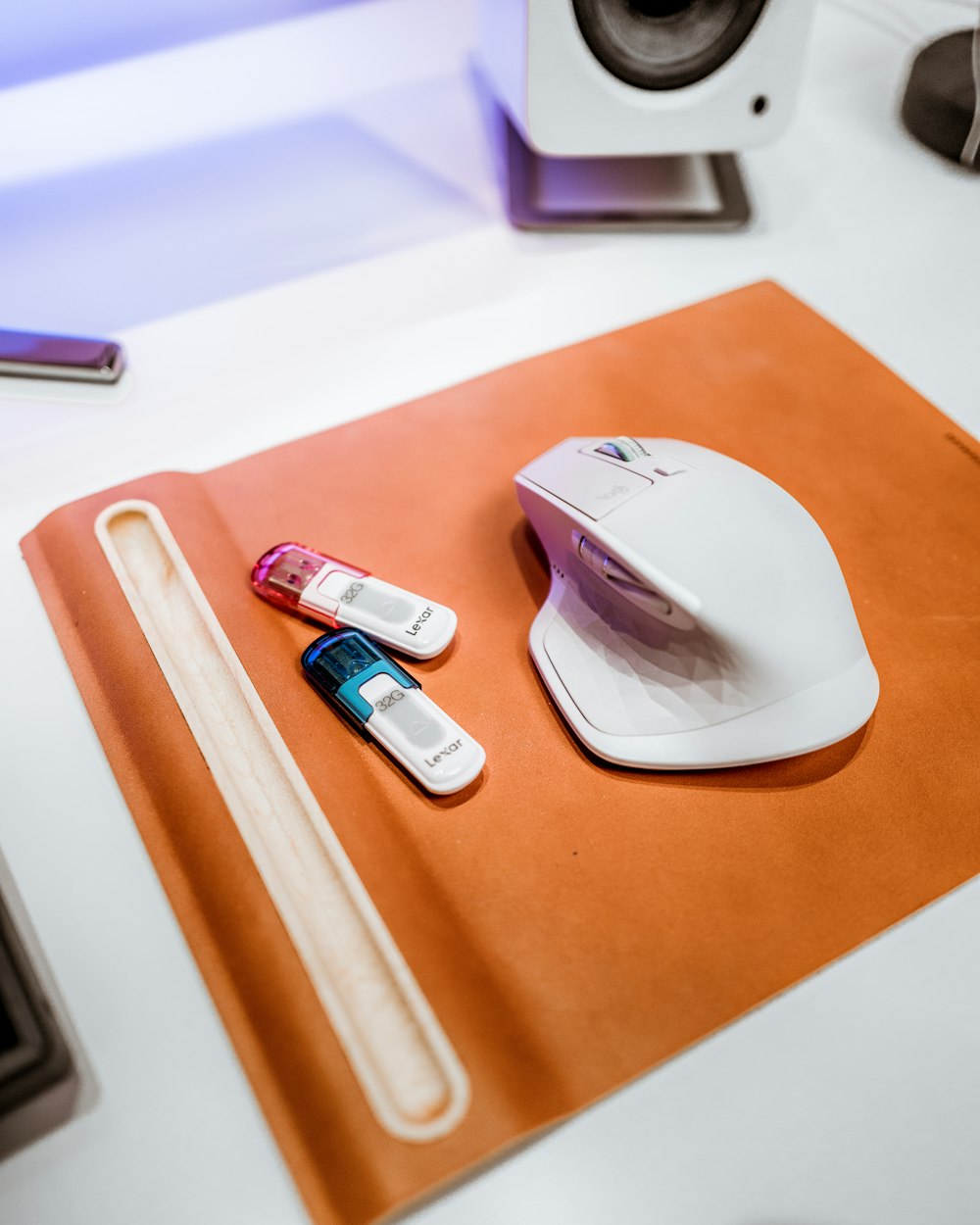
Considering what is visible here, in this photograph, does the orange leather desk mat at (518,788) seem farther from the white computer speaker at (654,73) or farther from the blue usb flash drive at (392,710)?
the white computer speaker at (654,73)

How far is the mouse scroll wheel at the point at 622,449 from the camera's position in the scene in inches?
18.1

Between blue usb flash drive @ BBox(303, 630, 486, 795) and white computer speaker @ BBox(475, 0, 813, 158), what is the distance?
1.24ft

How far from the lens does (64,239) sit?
675 millimetres

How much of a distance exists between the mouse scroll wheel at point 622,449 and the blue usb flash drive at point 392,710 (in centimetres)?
14

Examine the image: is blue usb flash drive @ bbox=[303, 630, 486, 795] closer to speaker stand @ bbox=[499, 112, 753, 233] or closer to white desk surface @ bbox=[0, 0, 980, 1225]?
white desk surface @ bbox=[0, 0, 980, 1225]

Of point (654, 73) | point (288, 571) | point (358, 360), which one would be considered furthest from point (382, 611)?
point (654, 73)

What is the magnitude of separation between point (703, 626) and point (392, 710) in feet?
0.45

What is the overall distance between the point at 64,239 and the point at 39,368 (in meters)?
0.14

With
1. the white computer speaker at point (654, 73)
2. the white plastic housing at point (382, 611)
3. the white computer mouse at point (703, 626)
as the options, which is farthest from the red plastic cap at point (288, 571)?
the white computer speaker at point (654, 73)

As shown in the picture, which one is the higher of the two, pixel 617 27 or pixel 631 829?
pixel 617 27

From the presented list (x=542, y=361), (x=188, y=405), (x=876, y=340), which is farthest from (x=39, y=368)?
(x=876, y=340)

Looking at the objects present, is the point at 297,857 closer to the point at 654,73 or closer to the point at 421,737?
the point at 421,737

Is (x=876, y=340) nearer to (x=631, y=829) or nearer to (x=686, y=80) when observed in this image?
(x=686, y=80)

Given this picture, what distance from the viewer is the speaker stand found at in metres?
0.69
